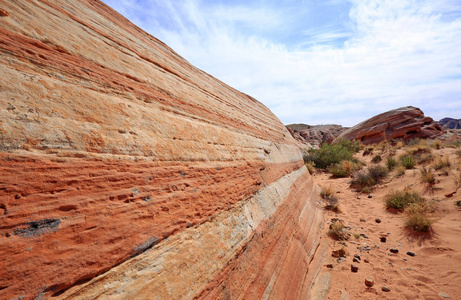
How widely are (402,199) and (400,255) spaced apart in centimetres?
269

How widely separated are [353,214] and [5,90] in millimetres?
7402

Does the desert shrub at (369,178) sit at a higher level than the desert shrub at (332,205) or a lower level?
→ higher

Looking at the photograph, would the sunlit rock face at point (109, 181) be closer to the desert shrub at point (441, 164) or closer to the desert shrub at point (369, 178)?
the desert shrub at point (369, 178)

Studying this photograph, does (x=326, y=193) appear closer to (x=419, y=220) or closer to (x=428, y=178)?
(x=419, y=220)

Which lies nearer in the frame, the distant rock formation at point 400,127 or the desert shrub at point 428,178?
the desert shrub at point 428,178

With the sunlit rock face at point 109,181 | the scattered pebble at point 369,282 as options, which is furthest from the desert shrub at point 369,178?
the sunlit rock face at point 109,181

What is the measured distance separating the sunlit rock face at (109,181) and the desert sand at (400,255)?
1264mm

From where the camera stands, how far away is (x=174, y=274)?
1.36 meters

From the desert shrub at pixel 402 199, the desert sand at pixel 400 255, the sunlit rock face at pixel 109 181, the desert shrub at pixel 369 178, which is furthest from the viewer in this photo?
the desert shrub at pixel 369 178

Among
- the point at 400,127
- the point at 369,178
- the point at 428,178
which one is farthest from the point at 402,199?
the point at 400,127

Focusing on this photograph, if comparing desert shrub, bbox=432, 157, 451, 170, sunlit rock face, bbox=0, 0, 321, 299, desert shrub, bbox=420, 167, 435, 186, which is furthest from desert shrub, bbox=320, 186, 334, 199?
sunlit rock face, bbox=0, 0, 321, 299

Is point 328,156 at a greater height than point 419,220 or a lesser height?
greater

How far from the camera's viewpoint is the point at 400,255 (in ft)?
12.2

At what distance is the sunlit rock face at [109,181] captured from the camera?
37.4 inches
